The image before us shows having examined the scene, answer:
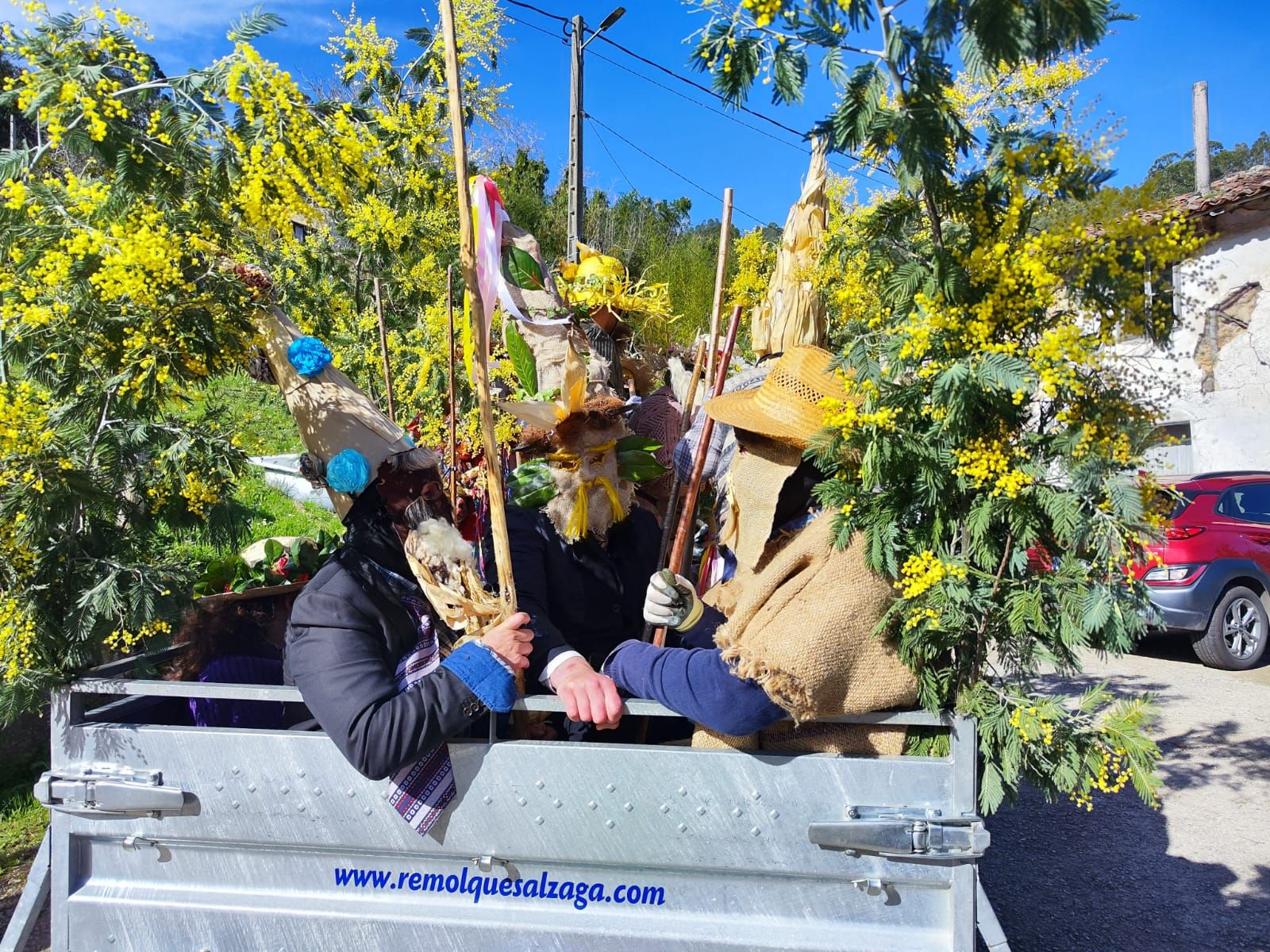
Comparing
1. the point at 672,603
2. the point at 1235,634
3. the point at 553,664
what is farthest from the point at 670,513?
the point at 1235,634

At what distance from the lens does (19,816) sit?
434cm

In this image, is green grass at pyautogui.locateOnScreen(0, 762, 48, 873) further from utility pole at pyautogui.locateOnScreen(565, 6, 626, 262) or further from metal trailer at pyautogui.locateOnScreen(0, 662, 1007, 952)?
utility pole at pyautogui.locateOnScreen(565, 6, 626, 262)

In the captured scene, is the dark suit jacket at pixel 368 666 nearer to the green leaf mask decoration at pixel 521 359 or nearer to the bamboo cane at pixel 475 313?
the bamboo cane at pixel 475 313

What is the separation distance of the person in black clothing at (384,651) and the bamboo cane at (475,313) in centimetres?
16

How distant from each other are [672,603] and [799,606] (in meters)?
0.37

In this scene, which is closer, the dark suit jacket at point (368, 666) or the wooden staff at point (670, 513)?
the dark suit jacket at point (368, 666)

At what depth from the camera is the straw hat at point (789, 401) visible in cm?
223

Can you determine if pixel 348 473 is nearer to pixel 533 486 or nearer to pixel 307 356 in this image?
pixel 307 356

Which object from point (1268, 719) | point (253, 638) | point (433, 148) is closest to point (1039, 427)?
point (253, 638)

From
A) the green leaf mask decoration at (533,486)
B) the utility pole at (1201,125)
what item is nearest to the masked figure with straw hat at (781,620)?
the green leaf mask decoration at (533,486)

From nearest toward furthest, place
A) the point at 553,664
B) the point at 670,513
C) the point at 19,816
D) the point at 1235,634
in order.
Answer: the point at 553,664 < the point at 670,513 < the point at 19,816 < the point at 1235,634

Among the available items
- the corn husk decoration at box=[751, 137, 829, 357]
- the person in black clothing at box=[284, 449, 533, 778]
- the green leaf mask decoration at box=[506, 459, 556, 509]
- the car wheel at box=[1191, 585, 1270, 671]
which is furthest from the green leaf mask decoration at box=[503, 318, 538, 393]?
the car wheel at box=[1191, 585, 1270, 671]

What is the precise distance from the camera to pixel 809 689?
1836 millimetres

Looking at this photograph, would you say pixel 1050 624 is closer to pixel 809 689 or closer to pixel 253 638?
pixel 809 689
